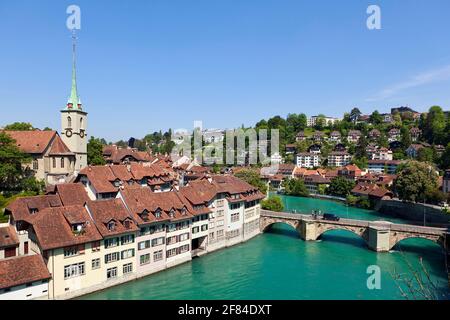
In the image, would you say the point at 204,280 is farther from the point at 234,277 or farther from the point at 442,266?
the point at 442,266

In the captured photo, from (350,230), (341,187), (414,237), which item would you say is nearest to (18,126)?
(350,230)

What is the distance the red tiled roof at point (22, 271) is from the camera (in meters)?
23.4

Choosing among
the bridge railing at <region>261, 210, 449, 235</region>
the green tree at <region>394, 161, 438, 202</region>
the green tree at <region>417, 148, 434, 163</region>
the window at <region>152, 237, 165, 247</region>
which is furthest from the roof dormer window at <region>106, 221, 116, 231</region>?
the green tree at <region>417, 148, 434, 163</region>

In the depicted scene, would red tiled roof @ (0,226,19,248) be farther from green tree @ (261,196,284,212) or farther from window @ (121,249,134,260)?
green tree @ (261,196,284,212)

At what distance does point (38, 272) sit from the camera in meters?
25.0

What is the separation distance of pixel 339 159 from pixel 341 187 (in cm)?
3870

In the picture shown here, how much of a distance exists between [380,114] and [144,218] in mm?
160094

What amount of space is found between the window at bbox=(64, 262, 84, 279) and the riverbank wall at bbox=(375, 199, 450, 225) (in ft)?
160

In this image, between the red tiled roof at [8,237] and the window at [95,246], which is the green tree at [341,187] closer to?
the window at [95,246]

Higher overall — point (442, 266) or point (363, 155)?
point (363, 155)

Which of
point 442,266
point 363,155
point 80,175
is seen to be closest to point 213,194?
point 80,175

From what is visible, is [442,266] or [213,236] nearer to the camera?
[442,266]

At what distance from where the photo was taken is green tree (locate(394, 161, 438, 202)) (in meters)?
62.9

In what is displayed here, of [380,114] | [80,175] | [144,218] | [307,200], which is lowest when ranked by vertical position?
[307,200]
